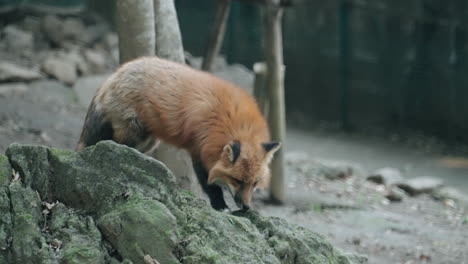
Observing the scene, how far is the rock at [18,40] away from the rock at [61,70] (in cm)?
112

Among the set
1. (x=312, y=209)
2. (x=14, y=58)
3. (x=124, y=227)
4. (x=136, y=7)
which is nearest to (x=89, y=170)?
(x=124, y=227)

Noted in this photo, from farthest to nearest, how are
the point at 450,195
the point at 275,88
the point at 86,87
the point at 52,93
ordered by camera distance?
the point at 86,87 < the point at 52,93 < the point at 450,195 < the point at 275,88

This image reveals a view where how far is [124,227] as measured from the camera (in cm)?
455

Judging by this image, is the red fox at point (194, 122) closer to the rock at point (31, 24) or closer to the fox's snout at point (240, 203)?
the fox's snout at point (240, 203)

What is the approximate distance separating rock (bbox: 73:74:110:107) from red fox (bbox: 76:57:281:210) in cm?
553

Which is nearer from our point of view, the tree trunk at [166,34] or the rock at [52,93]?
the tree trunk at [166,34]

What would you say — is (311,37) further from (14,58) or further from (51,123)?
(51,123)

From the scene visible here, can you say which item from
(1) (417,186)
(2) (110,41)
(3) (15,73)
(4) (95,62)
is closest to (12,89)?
(3) (15,73)

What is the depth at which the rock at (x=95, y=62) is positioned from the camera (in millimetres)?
13320

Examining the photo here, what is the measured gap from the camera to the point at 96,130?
21.9 ft

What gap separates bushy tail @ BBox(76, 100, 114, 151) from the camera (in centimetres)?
665

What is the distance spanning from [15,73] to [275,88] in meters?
4.33

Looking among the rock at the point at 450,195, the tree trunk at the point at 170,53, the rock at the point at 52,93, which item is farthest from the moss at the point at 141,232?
the rock at the point at 450,195

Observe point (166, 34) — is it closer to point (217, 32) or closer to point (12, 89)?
point (217, 32)
